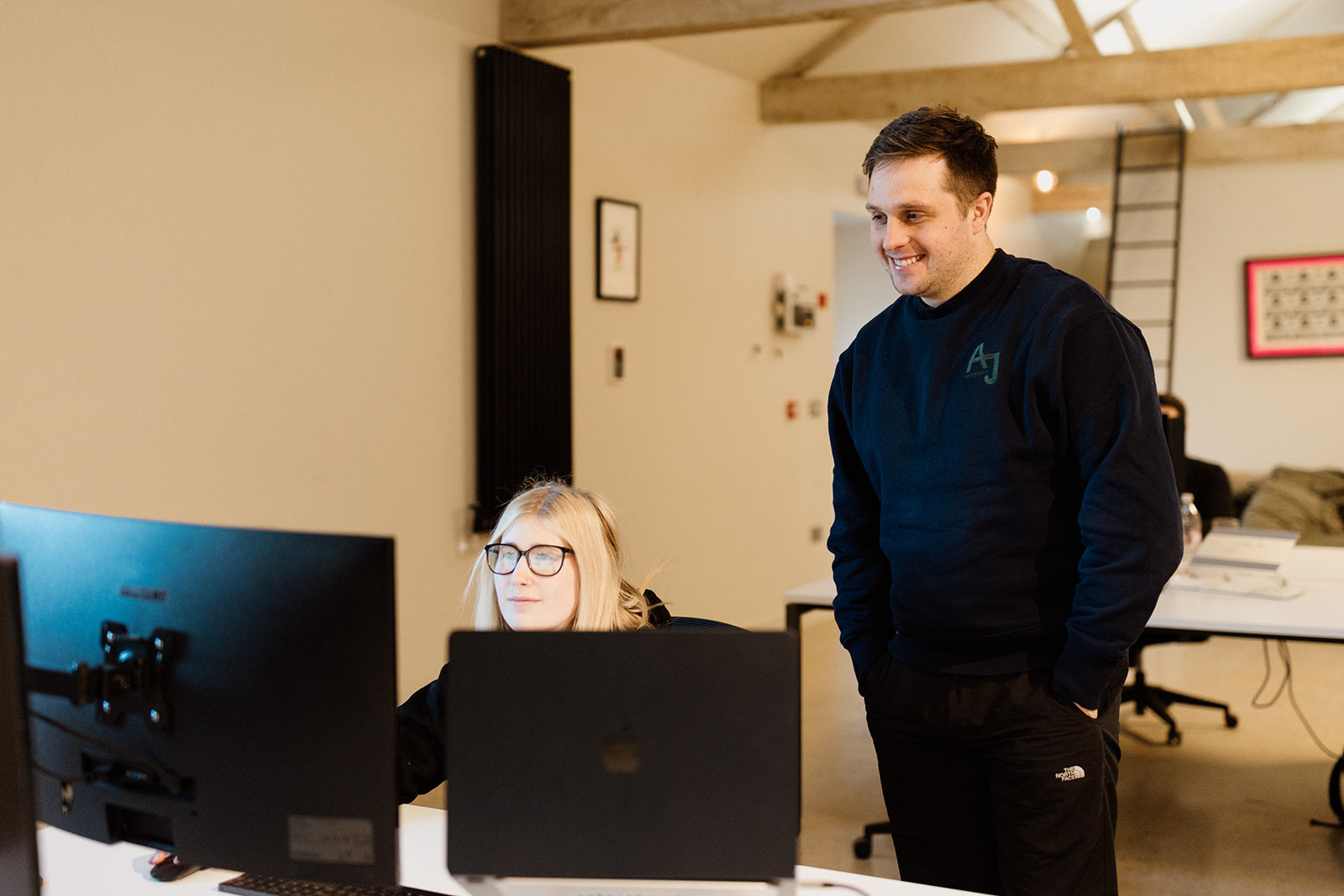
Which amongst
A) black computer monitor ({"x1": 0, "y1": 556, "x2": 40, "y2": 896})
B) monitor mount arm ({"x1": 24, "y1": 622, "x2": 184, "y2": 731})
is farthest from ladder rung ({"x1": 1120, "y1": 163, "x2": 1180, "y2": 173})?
black computer monitor ({"x1": 0, "y1": 556, "x2": 40, "y2": 896})

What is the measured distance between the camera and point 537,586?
173 cm

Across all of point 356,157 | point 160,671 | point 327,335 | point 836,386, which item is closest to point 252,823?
point 160,671

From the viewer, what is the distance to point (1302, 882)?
10.6 ft

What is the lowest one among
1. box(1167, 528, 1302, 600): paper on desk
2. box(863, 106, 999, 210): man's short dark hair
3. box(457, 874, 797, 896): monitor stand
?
box(1167, 528, 1302, 600): paper on desk

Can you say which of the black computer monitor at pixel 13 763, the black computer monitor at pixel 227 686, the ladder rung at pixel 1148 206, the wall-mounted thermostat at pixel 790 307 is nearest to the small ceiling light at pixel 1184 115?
the ladder rung at pixel 1148 206

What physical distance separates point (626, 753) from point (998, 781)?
987 mm

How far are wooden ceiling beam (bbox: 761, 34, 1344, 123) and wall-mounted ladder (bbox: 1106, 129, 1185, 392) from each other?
7.99 ft

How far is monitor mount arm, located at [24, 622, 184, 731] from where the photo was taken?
47.3 inches

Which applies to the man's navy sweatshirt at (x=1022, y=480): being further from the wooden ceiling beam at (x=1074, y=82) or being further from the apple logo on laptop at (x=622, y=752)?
the wooden ceiling beam at (x=1074, y=82)

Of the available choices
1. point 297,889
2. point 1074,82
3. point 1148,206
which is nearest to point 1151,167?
point 1148,206

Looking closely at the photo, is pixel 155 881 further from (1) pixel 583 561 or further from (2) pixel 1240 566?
(2) pixel 1240 566

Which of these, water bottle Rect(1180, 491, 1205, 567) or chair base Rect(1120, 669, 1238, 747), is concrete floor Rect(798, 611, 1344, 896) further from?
water bottle Rect(1180, 491, 1205, 567)

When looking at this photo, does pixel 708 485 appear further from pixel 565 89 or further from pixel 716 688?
pixel 716 688

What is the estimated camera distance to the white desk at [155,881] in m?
1.54
